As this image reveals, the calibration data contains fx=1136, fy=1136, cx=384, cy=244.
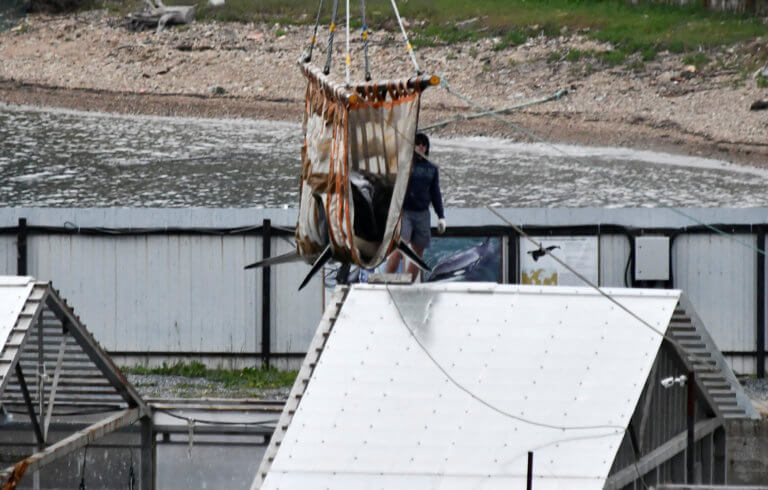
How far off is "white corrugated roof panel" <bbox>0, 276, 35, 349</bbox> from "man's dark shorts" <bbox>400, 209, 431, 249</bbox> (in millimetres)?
4906

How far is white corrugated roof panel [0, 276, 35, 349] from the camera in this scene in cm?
934

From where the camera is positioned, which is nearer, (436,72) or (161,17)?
(436,72)

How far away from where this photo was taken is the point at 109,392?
463 inches

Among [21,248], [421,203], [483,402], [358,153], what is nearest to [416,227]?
[421,203]

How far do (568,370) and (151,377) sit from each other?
9454 millimetres

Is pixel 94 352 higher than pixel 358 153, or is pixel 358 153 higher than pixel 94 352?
pixel 358 153

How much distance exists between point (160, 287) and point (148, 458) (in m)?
4.57

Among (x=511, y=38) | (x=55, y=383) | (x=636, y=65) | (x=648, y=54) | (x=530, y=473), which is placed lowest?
(x=55, y=383)

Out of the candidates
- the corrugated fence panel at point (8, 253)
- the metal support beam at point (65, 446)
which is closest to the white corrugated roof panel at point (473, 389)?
the metal support beam at point (65, 446)

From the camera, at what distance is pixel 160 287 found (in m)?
16.8

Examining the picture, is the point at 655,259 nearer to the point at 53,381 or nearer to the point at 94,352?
the point at 94,352

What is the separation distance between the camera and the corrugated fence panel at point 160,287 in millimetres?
16656

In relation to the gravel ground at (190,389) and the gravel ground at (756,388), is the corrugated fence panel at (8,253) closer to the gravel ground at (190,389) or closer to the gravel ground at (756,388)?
the gravel ground at (190,389)

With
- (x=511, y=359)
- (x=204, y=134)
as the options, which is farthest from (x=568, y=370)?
(x=204, y=134)
